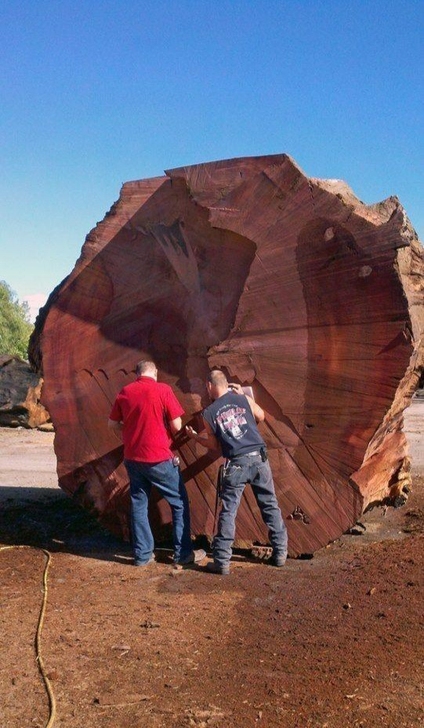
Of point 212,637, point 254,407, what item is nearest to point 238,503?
point 254,407

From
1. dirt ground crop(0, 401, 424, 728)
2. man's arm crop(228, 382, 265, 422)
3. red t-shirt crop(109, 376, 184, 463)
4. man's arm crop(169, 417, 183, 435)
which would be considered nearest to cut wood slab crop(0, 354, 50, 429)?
dirt ground crop(0, 401, 424, 728)

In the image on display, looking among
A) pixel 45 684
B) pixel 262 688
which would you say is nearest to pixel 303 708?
pixel 262 688

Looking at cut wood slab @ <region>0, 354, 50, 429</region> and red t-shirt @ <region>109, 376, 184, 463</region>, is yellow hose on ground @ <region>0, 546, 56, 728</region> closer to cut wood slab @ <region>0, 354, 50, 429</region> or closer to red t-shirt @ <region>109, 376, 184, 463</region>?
red t-shirt @ <region>109, 376, 184, 463</region>

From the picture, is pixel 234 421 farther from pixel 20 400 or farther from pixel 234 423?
pixel 20 400

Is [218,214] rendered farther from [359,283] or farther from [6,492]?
[6,492]

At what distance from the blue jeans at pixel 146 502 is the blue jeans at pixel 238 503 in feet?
0.99

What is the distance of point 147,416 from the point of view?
5062 mm

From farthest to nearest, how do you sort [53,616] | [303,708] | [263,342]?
[263,342] → [53,616] → [303,708]

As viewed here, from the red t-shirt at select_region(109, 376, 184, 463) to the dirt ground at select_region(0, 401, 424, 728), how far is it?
808 mm

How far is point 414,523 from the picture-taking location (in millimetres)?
6301

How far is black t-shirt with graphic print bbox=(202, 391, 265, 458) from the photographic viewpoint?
4.86m

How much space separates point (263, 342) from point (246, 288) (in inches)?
14.8

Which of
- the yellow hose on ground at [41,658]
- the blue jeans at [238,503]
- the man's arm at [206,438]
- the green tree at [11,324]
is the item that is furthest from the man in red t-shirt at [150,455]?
the green tree at [11,324]

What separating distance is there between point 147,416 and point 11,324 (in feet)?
115
